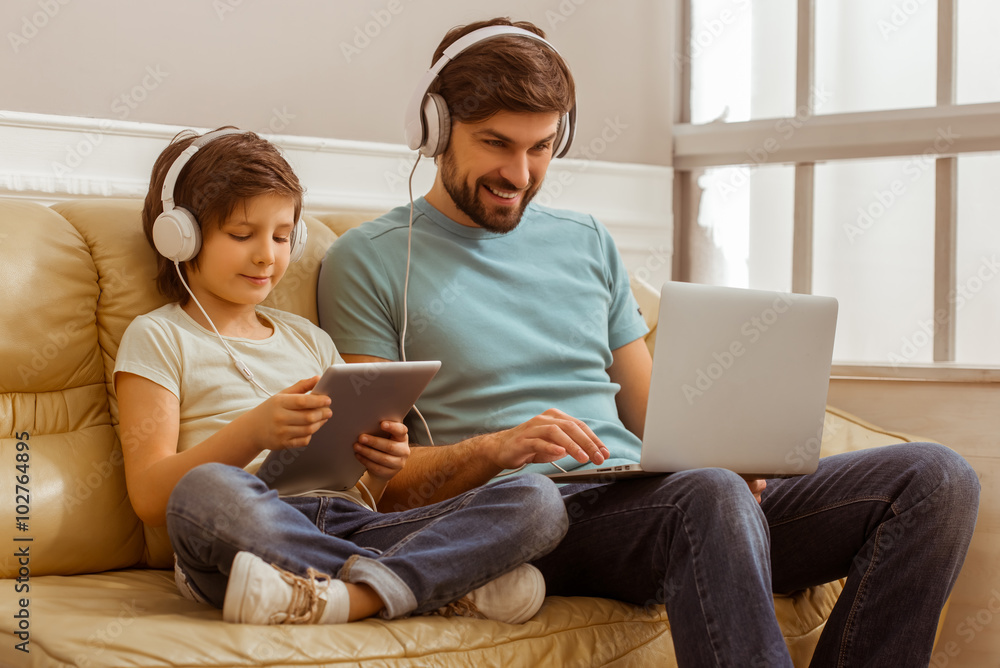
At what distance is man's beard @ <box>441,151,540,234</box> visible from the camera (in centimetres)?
153

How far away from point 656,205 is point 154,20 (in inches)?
51.9

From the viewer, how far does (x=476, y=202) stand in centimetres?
154

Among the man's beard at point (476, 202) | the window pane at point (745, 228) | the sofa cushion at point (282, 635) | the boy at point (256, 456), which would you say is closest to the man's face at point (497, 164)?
the man's beard at point (476, 202)

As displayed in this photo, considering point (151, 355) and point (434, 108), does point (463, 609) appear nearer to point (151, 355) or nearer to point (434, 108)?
point (151, 355)

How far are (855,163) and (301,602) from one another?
6.04ft

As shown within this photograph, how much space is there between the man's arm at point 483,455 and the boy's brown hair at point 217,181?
0.29 m

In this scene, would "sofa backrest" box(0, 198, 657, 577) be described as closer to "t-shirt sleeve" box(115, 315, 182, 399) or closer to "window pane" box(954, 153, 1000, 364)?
"t-shirt sleeve" box(115, 315, 182, 399)

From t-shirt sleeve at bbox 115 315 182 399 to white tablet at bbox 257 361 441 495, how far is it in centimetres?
18

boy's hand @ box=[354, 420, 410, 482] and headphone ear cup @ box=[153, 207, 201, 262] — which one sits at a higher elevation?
headphone ear cup @ box=[153, 207, 201, 262]

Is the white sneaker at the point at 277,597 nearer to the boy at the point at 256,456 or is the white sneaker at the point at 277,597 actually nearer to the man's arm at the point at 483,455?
the boy at the point at 256,456

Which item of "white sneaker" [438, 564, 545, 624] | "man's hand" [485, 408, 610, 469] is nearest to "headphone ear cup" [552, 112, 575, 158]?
"man's hand" [485, 408, 610, 469]

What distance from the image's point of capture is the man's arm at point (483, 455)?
119 cm

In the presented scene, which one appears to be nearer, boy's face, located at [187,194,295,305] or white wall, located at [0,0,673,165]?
boy's face, located at [187,194,295,305]

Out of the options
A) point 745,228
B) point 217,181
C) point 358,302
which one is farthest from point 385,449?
point 745,228
